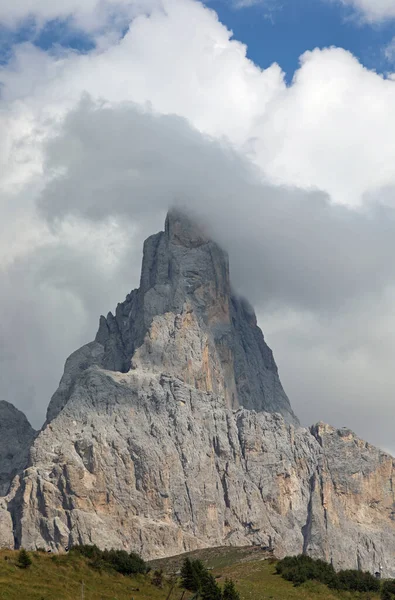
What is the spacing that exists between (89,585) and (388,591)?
45.9 metres

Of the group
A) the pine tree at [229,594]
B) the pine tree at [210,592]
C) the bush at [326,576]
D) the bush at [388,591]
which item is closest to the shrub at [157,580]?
the pine tree at [210,592]

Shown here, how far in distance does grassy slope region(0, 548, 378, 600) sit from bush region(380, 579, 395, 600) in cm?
259

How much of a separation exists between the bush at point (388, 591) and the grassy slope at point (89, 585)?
102 inches

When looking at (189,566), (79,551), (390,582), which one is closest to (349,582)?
(390,582)

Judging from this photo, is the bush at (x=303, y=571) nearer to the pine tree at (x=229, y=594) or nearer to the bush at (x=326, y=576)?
the bush at (x=326, y=576)

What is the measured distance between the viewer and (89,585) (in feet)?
438

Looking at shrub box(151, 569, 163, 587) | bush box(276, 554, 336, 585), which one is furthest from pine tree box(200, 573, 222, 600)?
bush box(276, 554, 336, 585)

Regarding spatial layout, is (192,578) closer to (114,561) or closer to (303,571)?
(114,561)

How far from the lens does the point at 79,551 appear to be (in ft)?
490

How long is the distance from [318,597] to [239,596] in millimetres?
14368

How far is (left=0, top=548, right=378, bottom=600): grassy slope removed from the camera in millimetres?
123062

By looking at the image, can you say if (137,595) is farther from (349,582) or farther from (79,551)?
(349,582)

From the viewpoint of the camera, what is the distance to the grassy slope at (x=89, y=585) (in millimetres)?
123062

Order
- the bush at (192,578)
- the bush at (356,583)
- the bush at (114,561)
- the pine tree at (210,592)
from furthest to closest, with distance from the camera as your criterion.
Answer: the bush at (356,583)
the bush at (114,561)
the bush at (192,578)
the pine tree at (210,592)
